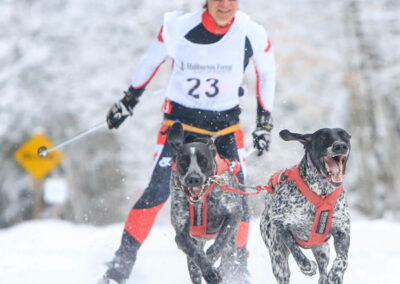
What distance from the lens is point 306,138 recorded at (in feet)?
13.5

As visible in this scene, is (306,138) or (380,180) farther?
(380,180)

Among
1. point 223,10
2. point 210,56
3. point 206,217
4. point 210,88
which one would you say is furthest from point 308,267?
point 223,10

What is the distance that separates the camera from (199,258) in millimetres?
4055

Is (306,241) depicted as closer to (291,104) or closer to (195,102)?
(195,102)

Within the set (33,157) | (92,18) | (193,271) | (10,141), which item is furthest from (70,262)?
(10,141)

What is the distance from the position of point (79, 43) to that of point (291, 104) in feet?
15.8

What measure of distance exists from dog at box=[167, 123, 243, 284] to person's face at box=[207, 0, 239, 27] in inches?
30.0

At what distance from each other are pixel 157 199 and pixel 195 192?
2.38 ft

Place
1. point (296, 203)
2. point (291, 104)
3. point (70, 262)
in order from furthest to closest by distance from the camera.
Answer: point (291, 104) < point (70, 262) < point (296, 203)

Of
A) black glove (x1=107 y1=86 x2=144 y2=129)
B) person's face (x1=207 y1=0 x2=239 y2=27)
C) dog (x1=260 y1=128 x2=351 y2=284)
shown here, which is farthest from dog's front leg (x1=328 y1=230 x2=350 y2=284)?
black glove (x1=107 y1=86 x2=144 y2=129)

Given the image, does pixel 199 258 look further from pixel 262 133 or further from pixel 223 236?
pixel 262 133

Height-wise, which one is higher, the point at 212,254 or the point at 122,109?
the point at 122,109

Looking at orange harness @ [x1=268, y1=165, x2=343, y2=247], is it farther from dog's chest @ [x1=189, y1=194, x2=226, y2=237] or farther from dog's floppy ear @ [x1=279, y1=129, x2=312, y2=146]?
dog's chest @ [x1=189, y1=194, x2=226, y2=237]

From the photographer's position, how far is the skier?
4543 millimetres
